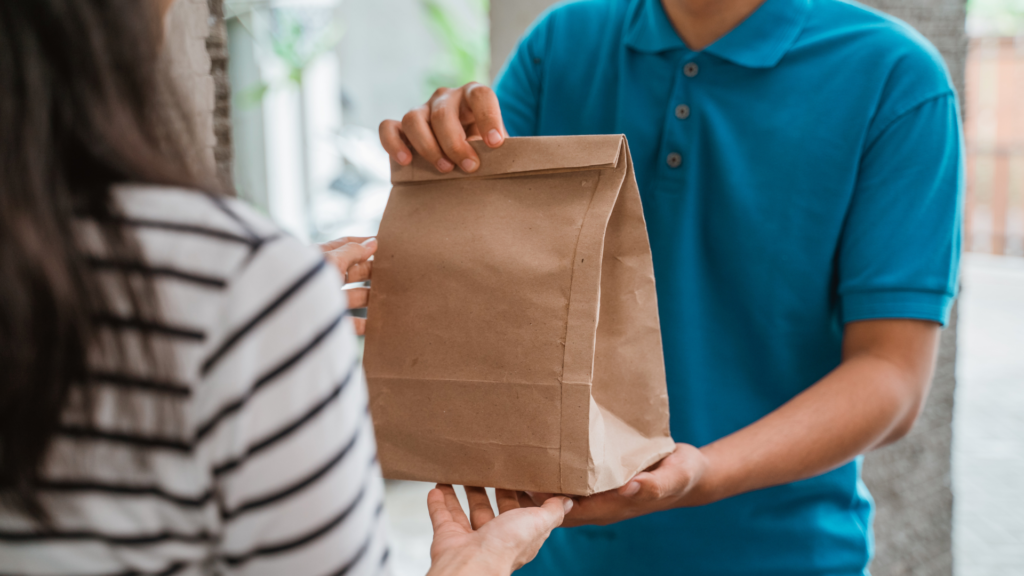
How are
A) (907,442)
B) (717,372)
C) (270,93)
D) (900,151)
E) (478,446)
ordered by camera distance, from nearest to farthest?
(478,446) → (900,151) → (717,372) → (907,442) → (270,93)

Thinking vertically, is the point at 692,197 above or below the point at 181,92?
below

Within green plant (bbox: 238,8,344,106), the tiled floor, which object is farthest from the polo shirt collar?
green plant (bbox: 238,8,344,106)

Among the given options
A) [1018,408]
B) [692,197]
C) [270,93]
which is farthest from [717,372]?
[270,93]

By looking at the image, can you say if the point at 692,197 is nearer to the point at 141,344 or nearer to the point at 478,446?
the point at 478,446

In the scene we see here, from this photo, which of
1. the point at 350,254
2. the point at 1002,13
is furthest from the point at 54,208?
the point at 1002,13

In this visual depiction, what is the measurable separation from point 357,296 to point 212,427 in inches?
18.1

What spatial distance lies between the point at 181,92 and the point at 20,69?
0.10m

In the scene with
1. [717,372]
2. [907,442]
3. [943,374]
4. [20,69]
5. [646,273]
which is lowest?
[907,442]

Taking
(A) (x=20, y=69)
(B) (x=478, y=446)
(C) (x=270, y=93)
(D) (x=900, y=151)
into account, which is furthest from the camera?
(C) (x=270, y=93)

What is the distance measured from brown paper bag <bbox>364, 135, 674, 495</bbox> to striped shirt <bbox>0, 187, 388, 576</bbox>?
1.07 feet

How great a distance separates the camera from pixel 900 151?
2.74ft

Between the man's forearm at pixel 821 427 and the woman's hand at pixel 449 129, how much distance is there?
1.35ft

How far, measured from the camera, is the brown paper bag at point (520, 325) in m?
0.69

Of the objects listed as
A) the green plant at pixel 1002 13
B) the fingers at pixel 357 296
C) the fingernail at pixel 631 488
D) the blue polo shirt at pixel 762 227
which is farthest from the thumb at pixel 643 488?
the green plant at pixel 1002 13
